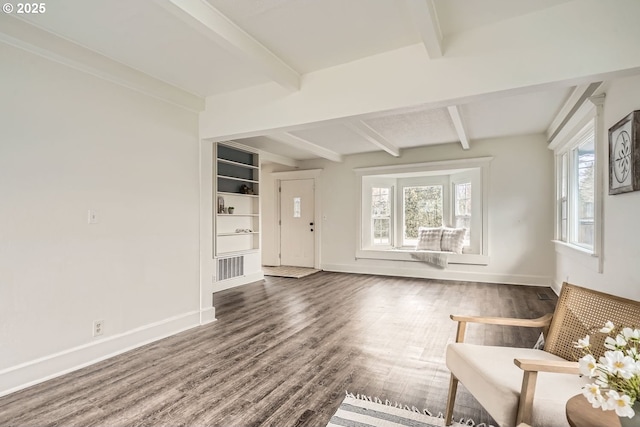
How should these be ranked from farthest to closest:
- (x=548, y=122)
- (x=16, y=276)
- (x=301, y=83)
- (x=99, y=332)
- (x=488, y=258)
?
(x=488, y=258) → (x=548, y=122) → (x=301, y=83) → (x=99, y=332) → (x=16, y=276)

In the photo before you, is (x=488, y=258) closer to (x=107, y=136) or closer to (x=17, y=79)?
(x=107, y=136)

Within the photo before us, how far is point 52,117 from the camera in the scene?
2.45m

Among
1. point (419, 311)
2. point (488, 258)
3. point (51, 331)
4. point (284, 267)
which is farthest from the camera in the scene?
point (284, 267)

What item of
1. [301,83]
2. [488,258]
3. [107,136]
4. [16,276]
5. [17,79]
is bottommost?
[488,258]

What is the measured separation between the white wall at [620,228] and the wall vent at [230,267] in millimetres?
4795

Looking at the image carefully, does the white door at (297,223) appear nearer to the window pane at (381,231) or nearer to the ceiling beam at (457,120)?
the window pane at (381,231)

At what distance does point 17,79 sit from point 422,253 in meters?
5.90

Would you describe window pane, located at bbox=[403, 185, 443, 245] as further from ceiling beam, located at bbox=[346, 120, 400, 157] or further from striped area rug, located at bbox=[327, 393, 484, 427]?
striped area rug, located at bbox=[327, 393, 484, 427]

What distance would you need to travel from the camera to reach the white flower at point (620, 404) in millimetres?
844

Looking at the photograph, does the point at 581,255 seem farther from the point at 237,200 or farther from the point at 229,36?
the point at 237,200

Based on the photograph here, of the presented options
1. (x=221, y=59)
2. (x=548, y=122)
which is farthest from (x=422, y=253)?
(x=221, y=59)

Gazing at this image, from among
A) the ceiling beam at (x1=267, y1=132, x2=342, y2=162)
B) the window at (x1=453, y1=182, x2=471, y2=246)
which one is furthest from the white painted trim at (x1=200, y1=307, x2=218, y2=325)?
the window at (x1=453, y1=182, x2=471, y2=246)

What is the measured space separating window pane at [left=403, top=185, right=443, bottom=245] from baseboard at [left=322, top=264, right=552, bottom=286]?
0.85m

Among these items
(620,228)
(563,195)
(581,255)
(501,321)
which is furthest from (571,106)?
(501,321)
